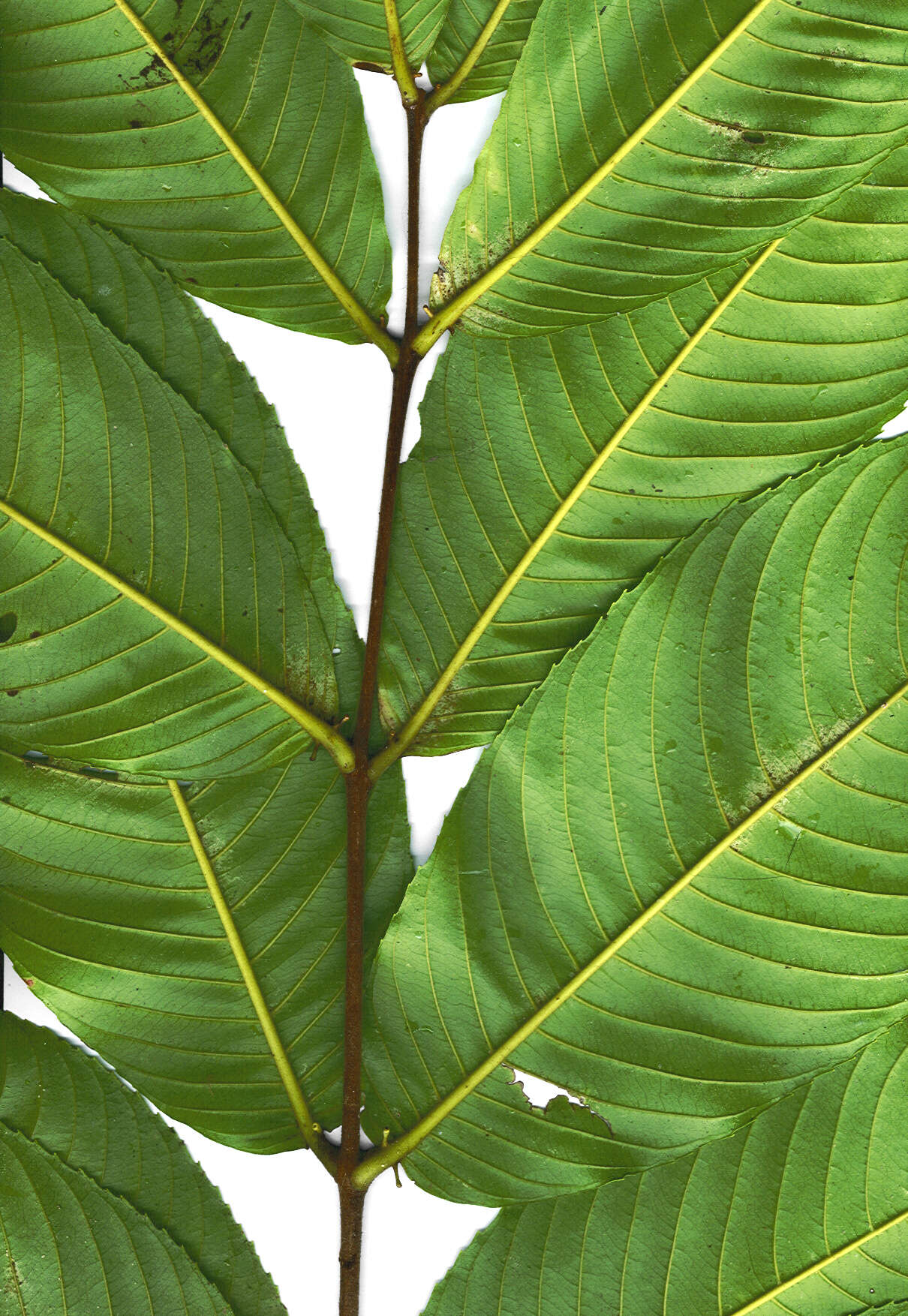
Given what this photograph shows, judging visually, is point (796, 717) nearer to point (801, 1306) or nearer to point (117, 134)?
point (801, 1306)

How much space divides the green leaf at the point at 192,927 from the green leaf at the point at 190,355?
4.5 inches

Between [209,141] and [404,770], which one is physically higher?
[209,141]

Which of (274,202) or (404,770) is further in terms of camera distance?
(404,770)

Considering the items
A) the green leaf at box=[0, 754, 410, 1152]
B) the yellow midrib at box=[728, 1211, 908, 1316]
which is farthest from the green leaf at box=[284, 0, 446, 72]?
the yellow midrib at box=[728, 1211, 908, 1316]

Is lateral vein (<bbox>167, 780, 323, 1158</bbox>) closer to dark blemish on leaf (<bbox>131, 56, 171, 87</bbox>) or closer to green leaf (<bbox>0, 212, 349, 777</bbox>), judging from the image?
green leaf (<bbox>0, 212, 349, 777</bbox>)

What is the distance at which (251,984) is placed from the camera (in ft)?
2.20

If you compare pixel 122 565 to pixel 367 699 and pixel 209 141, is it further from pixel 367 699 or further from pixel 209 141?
pixel 209 141

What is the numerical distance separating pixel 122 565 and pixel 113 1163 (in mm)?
436

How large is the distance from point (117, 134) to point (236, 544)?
11.1 inches

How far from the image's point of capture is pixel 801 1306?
0.66 m

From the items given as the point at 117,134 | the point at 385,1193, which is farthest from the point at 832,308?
the point at 385,1193

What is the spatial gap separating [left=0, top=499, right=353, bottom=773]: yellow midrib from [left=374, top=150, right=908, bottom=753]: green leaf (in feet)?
0.29

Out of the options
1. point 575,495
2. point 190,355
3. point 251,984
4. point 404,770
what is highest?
point 190,355

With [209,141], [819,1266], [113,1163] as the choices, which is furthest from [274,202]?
[819,1266]
